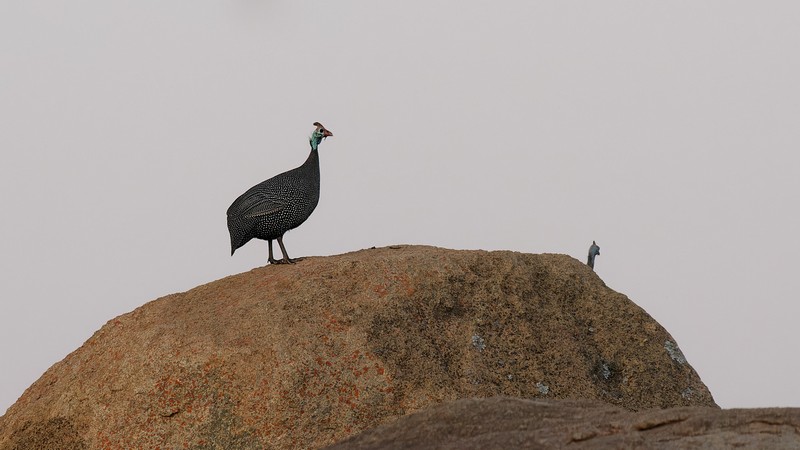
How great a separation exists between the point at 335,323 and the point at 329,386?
698mm

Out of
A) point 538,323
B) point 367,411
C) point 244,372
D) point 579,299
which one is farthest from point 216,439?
point 579,299

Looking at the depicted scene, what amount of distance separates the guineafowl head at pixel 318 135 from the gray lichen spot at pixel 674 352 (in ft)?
15.4

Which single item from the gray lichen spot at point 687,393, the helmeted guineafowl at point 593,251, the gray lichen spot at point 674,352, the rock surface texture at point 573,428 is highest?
the helmeted guineafowl at point 593,251

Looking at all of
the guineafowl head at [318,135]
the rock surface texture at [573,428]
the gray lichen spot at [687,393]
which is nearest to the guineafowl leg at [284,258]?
the guineafowl head at [318,135]

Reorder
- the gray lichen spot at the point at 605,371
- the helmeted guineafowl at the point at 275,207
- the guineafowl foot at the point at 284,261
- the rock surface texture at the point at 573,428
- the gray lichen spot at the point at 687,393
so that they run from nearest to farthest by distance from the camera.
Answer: the rock surface texture at the point at 573,428
the gray lichen spot at the point at 605,371
the gray lichen spot at the point at 687,393
the guineafowl foot at the point at 284,261
the helmeted guineafowl at the point at 275,207

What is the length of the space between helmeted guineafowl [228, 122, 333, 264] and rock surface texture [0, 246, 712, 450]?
0.79 m

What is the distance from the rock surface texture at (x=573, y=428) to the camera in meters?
5.57

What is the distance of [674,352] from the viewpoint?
10617 mm

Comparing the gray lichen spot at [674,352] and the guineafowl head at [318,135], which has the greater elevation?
the guineafowl head at [318,135]

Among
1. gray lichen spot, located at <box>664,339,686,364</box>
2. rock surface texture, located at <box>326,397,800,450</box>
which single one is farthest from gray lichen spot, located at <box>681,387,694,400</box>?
rock surface texture, located at <box>326,397,800,450</box>

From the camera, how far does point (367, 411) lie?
9078mm

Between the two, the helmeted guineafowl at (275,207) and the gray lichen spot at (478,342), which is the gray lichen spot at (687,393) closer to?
the gray lichen spot at (478,342)

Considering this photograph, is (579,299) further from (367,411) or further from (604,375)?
(367,411)

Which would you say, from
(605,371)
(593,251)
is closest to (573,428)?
(605,371)
